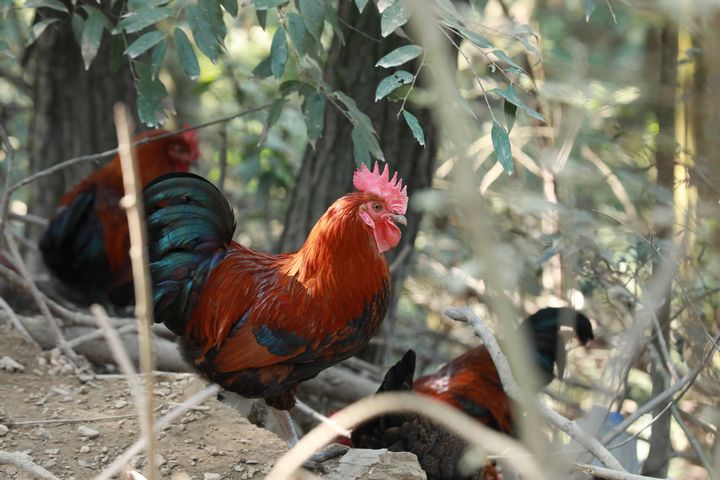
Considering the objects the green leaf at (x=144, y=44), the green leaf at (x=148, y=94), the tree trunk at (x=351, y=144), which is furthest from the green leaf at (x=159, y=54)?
the tree trunk at (x=351, y=144)

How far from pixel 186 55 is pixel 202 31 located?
15cm

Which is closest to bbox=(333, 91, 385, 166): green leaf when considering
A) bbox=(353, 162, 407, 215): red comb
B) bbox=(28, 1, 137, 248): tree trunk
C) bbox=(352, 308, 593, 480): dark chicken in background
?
bbox=(353, 162, 407, 215): red comb

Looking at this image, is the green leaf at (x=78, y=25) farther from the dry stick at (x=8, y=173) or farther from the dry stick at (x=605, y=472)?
the dry stick at (x=605, y=472)

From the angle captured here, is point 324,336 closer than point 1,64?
Yes

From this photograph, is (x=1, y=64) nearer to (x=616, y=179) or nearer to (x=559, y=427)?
(x=616, y=179)

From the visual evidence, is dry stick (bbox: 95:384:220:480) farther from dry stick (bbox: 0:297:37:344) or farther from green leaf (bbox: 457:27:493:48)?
dry stick (bbox: 0:297:37:344)

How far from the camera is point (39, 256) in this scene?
589 cm

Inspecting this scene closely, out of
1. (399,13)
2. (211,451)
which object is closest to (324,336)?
(211,451)

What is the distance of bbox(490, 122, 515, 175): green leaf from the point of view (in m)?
2.96

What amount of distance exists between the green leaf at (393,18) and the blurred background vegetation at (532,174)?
42 cm

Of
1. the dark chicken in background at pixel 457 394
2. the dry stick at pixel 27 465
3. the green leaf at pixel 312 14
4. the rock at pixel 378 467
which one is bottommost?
the dark chicken in background at pixel 457 394

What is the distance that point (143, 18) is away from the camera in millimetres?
3201

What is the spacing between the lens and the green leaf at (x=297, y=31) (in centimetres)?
322

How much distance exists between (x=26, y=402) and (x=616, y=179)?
4.24 metres
